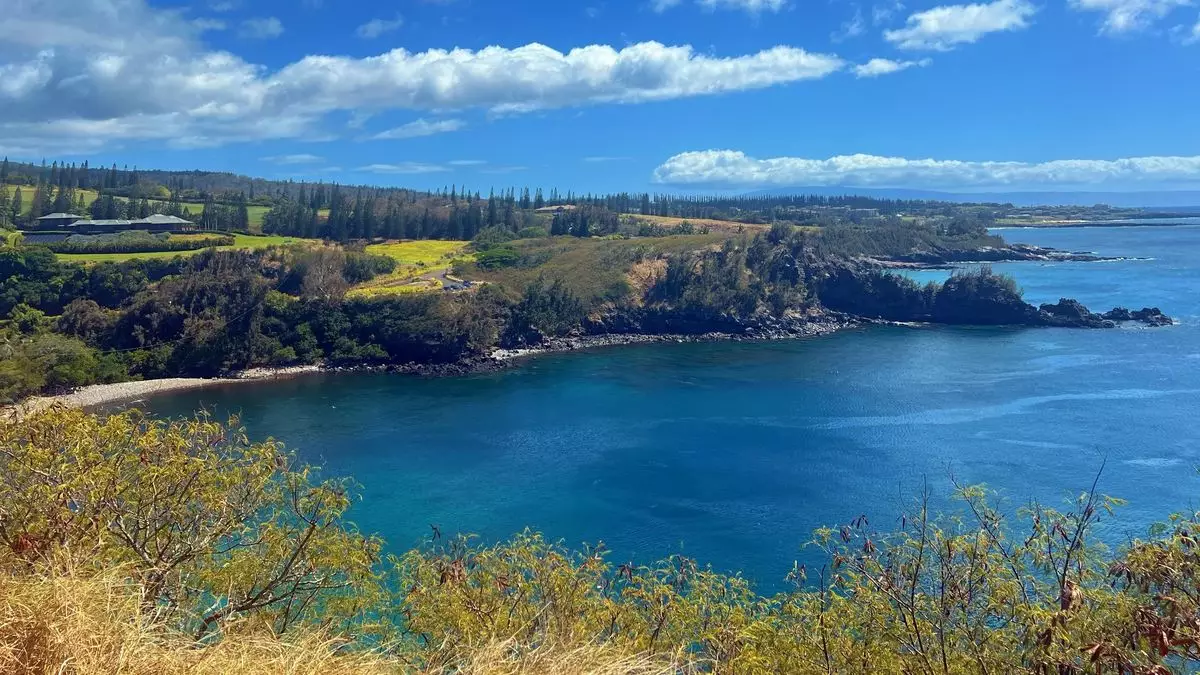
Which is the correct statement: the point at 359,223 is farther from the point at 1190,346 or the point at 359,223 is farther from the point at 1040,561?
the point at 1040,561

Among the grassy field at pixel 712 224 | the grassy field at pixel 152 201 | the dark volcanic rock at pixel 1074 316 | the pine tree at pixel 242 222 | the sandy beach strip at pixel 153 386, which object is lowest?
the sandy beach strip at pixel 153 386

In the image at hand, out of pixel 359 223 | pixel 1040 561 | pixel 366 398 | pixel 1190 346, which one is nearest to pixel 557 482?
pixel 366 398

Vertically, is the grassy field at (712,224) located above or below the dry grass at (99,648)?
above

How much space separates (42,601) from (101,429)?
6.46 m

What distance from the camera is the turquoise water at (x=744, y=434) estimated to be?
1169 inches

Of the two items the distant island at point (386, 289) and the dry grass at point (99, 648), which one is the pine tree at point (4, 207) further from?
the dry grass at point (99, 648)

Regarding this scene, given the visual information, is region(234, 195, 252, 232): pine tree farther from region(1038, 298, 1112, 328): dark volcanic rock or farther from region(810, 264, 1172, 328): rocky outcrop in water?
region(1038, 298, 1112, 328): dark volcanic rock

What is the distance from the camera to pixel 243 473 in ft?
39.5

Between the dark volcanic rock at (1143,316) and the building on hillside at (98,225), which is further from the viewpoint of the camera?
the building on hillside at (98,225)

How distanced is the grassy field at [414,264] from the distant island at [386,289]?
1.10 feet

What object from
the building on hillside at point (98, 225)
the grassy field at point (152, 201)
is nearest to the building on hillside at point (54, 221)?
the building on hillside at point (98, 225)

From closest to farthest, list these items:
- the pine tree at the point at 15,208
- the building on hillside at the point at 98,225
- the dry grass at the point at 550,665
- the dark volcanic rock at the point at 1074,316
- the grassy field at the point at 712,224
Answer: the dry grass at the point at 550,665 → the dark volcanic rock at the point at 1074,316 → the building on hillside at the point at 98,225 → the pine tree at the point at 15,208 → the grassy field at the point at 712,224

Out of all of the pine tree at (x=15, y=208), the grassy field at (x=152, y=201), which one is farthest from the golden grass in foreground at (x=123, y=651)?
the pine tree at (x=15, y=208)

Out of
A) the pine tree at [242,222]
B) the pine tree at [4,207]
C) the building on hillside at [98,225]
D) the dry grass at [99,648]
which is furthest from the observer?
the pine tree at [242,222]
